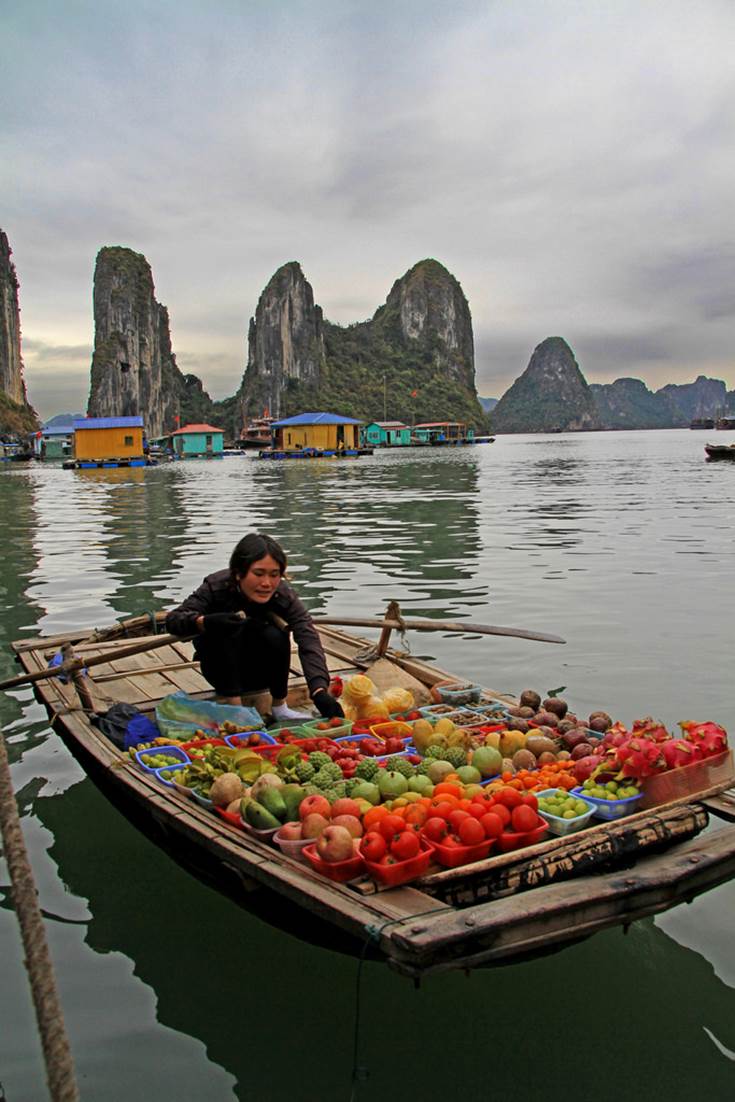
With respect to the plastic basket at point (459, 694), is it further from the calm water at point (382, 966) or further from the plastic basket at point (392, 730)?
the calm water at point (382, 966)

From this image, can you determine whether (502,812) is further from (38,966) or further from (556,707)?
(38,966)

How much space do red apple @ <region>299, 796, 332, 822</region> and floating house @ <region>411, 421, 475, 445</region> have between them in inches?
3600

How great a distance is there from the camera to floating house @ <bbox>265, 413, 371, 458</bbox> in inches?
2704

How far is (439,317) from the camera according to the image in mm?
152875

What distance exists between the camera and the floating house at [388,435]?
3622 inches

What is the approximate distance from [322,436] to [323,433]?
0.24m

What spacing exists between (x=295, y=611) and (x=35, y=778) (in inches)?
79.2

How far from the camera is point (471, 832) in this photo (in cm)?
327

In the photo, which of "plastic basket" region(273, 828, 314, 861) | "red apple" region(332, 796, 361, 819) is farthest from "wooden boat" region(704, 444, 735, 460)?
"plastic basket" region(273, 828, 314, 861)

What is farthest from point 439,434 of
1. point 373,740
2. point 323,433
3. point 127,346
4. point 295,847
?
point 295,847

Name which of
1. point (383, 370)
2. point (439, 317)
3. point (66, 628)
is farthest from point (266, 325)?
point (66, 628)

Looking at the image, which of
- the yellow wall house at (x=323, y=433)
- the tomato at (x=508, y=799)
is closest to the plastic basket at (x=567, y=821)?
the tomato at (x=508, y=799)

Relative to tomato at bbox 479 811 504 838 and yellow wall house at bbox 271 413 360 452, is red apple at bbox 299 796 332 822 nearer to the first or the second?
tomato at bbox 479 811 504 838

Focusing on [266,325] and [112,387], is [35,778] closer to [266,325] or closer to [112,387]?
[112,387]
